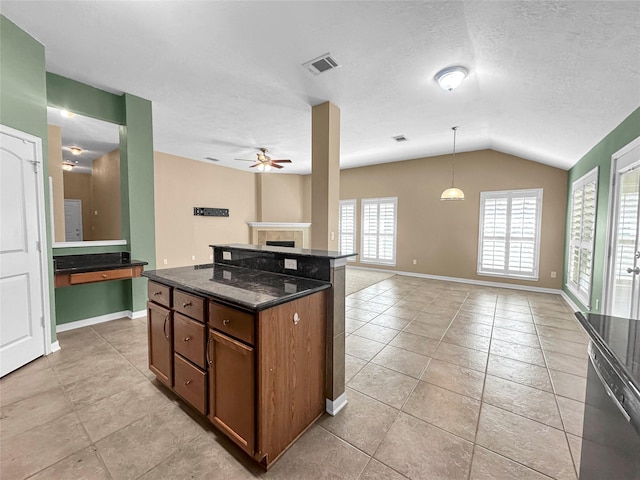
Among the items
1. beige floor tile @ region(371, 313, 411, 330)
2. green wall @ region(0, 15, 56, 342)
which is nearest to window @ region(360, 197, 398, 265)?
beige floor tile @ region(371, 313, 411, 330)

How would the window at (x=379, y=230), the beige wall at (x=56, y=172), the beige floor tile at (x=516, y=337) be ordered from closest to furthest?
the beige floor tile at (x=516, y=337) → the beige wall at (x=56, y=172) → the window at (x=379, y=230)

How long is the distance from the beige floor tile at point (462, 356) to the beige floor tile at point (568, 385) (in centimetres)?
52

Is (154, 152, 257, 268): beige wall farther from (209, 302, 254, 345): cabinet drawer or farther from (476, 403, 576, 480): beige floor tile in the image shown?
(476, 403, 576, 480): beige floor tile

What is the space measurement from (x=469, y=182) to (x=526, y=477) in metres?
5.70

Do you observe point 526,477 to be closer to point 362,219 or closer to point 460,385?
point 460,385

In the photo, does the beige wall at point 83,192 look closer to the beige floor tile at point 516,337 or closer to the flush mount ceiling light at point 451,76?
the flush mount ceiling light at point 451,76

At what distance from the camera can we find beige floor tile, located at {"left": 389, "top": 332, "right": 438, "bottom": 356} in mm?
2871

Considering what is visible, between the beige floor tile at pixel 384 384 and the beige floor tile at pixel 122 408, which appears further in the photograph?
the beige floor tile at pixel 384 384

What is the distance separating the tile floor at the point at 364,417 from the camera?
1.47 meters

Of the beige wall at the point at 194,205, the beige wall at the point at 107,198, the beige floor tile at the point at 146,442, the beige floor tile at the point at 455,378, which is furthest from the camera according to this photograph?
the beige wall at the point at 107,198

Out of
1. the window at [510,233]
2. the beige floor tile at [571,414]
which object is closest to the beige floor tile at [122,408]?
the beige floor tile at [571,414]

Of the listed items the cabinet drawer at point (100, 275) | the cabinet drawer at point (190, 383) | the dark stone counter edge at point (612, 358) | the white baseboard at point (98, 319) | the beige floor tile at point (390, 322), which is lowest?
the beige floor tile at point (390, 322)

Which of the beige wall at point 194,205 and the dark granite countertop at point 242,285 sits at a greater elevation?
the beige wall at point 194,205

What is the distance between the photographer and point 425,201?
6625 millimetres
